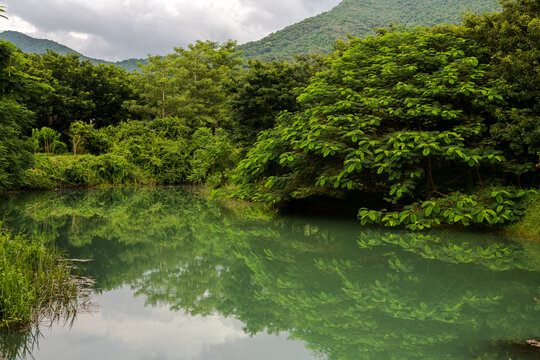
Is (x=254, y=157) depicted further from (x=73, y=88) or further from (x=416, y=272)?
(x=73, y=88)

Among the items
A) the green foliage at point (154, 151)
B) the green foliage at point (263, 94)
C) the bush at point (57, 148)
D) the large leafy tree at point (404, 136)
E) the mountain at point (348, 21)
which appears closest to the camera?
the large leafy tree at point (404, 136)

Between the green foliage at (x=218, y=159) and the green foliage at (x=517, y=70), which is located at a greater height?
the green foliage at (x=517, y=70)

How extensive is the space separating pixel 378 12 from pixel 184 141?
2142 inches

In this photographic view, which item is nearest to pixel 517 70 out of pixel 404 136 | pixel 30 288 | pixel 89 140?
pixel 404 136

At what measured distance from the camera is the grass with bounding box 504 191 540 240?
308 inches

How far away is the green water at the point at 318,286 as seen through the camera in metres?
3.55

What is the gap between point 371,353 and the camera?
132 inches

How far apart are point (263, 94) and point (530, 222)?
33.1 feet

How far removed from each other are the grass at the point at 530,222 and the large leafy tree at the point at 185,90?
23.6 meters

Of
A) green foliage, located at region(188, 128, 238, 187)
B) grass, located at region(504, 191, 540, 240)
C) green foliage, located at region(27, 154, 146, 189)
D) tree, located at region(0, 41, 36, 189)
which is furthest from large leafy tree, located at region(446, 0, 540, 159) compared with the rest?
green foliage, located at region(27, 154, 146, 189)

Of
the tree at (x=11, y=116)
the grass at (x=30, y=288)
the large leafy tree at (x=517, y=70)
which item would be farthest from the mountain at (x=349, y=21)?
the grass at (x=30, y=288)

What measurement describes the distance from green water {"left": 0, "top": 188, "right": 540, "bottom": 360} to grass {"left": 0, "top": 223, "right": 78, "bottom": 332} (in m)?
0.21

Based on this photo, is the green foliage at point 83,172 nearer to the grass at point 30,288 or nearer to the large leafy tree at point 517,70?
the grass at point 30,288

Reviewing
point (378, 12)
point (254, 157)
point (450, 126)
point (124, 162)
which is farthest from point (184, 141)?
point (378, 12)
